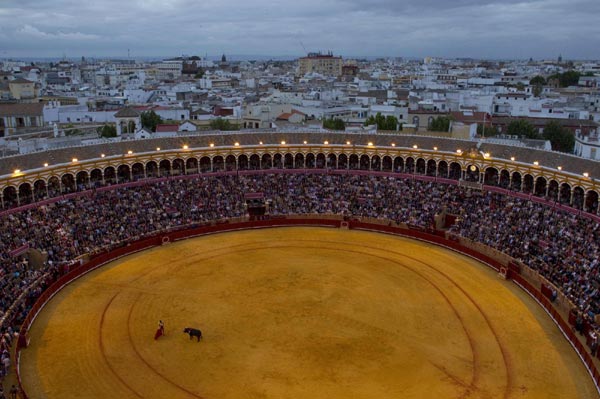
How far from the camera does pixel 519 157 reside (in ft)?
195

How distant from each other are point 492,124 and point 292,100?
43.0 meters

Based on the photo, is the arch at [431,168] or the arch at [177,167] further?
the arch at [431,168]

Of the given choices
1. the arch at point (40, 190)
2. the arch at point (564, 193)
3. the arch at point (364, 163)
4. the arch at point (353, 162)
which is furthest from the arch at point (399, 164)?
the arch at point (40, 190)

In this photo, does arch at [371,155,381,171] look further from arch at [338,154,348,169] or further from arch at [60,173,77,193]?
arch at [60,173,77,193]

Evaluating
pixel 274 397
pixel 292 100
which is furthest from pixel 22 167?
pixel 292 100

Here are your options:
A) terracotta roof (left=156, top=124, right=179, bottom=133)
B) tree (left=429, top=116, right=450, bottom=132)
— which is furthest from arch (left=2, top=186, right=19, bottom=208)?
tree (left=429, top=116, right=450, bottom=132)

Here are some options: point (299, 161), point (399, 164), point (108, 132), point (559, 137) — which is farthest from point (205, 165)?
point (559, 137)

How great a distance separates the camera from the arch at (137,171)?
62.7 metres

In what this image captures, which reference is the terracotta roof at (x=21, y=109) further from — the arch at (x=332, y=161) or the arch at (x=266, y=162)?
the arch at (x=332, y=161)

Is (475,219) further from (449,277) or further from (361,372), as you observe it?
(361,372)

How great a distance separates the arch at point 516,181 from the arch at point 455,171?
616cm

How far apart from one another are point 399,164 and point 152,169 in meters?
29.8

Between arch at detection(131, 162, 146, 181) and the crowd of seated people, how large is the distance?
2233 millimetres

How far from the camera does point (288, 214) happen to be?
6041cm
